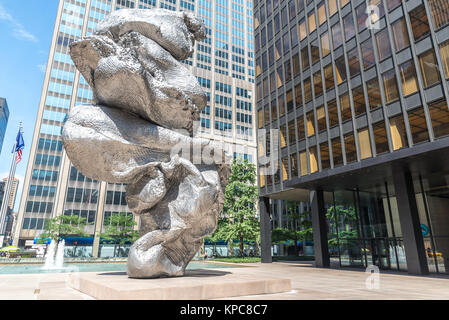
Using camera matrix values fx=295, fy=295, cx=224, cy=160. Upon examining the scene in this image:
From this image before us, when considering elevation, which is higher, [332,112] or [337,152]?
[332,112]

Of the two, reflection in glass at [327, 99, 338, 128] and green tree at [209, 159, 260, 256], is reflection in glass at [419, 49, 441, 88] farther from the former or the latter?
green tree at [209, 159, 260, 256]

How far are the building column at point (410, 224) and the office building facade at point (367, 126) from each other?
0.06m

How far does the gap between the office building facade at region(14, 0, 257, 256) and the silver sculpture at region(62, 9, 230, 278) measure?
142 ft

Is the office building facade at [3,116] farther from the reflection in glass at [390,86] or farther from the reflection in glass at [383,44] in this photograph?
the reflection in glass at [390,86]

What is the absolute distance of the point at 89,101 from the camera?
186 ft

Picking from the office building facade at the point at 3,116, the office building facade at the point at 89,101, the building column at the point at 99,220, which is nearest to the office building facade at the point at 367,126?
the office building facade at the point at 89,101

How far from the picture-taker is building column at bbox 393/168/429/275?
54.9ft

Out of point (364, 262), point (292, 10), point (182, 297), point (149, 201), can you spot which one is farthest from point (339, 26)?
point (182, 297)

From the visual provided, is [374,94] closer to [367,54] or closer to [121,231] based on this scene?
[367,54]

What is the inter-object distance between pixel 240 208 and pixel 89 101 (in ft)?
132

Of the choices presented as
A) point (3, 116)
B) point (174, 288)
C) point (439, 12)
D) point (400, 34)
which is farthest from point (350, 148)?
point (3, 116)

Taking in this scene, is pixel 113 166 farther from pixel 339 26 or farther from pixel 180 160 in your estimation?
pixel 339 26

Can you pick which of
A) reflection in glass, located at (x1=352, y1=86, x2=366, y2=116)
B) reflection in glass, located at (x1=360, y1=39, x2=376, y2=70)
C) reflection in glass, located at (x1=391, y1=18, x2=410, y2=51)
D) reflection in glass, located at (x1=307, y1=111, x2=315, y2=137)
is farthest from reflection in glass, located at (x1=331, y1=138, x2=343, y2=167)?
reflection in glass, located at (x1=391, y1=18, x2=410, y2=51)
